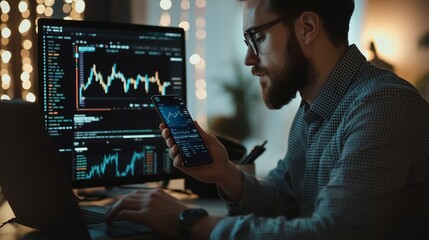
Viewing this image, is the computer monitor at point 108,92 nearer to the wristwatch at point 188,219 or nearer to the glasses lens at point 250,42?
the glasses lens at point 250,42

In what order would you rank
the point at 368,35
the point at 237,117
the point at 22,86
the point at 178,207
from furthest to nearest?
1. the point at 237,117
2. the point at 368,35
3. the point at 22,86
4. the point at 178,207

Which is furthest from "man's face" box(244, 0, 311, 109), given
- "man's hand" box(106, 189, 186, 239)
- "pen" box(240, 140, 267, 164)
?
"man's hand" box(106, 189, 186, 239)

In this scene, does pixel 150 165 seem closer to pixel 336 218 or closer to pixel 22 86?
pixel 336 218

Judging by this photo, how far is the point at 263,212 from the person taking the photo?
138 centimetres

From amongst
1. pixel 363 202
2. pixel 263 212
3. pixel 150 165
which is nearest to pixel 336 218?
pixel 363 202

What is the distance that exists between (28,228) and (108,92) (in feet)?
1.45

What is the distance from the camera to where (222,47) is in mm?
2916

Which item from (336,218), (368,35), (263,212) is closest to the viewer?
(336,218)

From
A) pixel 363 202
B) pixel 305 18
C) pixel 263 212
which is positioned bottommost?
pixel 263 212

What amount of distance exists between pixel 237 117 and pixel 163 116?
1703mm

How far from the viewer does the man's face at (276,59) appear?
4.29 ft

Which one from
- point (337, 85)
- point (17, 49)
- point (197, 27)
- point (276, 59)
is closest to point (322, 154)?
point (337, 85)

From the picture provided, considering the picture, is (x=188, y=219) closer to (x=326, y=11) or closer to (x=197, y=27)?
(x=326, y=11)

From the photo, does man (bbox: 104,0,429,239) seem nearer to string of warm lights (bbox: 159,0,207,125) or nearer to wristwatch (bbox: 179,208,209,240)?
wristwatch (bbox: 179,208,209,240)
